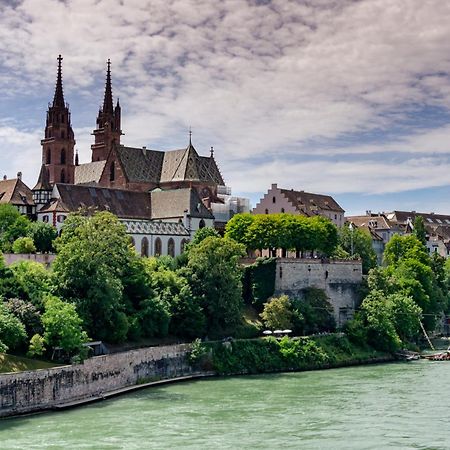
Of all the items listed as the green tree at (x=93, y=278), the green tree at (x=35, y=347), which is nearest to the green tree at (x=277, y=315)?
the green tree at (x=93, y=278)

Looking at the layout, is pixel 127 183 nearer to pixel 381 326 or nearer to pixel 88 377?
pixel 381 326

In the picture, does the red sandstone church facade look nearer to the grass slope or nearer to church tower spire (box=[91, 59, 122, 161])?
church tower spire (box=[91, 59, 122, 161])

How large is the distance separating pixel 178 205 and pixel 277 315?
961 inches

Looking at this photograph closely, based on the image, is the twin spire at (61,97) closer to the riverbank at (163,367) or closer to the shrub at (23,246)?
the shrub at (23,246)

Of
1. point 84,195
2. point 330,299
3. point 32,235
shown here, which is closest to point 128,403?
point 32,235

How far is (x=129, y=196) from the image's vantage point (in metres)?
89.2

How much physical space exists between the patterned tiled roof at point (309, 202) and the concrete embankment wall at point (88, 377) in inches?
1789

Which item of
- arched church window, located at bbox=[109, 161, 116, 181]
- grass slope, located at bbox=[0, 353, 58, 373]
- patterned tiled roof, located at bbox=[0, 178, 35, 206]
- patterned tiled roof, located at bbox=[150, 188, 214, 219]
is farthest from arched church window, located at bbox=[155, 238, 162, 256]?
grass slope, located at bbox=[0, 353, 58, 373]

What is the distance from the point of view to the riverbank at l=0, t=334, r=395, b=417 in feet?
142

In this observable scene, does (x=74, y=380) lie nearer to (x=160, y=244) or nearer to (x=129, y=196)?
(x=160, y=244)

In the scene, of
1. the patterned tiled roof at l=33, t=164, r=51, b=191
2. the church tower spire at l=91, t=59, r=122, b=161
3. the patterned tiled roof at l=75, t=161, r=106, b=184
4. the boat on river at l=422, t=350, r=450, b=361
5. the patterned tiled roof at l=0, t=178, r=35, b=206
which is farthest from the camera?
the church tower spire at l=91, t=59, r=122, b=161

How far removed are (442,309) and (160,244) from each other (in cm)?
3406

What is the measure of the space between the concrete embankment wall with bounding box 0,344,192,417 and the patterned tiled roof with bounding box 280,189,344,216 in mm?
45441

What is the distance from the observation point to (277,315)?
68375mm
